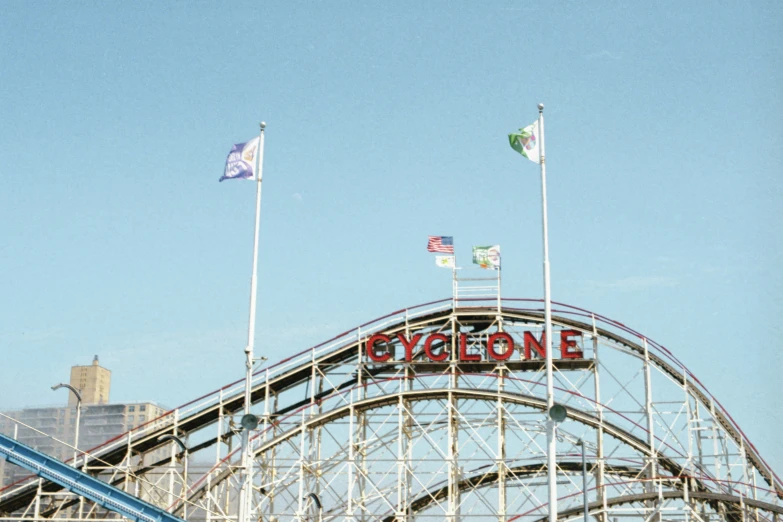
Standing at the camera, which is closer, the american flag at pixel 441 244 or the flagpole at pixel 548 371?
the flagpole at pixel 548 371

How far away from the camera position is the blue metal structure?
4488 centimetres

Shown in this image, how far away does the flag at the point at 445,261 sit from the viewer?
189ft

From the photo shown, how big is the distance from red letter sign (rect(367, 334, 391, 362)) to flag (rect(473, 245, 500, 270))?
7268 millimetres

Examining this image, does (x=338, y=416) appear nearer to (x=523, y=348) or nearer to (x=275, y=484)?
(x=275, y=484)

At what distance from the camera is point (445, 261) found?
5766cm

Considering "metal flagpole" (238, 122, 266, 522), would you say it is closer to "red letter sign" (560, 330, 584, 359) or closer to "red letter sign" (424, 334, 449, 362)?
"red letter sign" (424, 334, 449, 362)

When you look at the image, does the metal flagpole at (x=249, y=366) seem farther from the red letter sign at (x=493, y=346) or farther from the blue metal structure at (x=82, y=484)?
the red letter sign at (x=493, y=346)

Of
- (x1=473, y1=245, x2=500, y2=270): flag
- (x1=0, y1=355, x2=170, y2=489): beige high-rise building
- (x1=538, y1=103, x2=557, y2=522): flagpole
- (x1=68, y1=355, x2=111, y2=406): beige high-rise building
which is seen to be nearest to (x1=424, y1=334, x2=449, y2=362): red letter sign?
(x1=473, y1=245, x2=500, y2=270): flag

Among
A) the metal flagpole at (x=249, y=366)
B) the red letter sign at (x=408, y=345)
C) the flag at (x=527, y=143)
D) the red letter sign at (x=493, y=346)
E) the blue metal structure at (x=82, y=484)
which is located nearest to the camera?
the metal flagpole at (x=249, y=366)

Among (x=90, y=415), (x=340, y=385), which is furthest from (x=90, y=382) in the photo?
(x=340, y=385)

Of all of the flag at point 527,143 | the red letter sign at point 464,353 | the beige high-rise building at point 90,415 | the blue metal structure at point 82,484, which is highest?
the beige high-rise building at point 90,415

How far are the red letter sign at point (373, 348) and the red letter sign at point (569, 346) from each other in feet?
30.4

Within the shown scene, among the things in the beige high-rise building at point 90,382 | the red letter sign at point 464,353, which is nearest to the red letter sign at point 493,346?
the red letter sign at point 464,353

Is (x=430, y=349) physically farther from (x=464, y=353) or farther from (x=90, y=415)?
(x=90, y=415)
